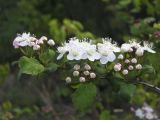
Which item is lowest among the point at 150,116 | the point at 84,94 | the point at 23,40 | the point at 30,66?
the point at 150,116

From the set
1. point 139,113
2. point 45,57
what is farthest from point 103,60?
point 139,113

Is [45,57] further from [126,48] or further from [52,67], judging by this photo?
[126,48]

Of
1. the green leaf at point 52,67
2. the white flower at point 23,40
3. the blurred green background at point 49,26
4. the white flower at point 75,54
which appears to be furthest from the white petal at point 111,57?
the blurred green background at point 49,26

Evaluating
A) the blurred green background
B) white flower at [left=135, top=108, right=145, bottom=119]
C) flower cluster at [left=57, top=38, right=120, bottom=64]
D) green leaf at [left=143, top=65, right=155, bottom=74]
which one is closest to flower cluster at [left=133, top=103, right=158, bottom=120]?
white flower at [left=135, top=108, right=145, bottom=119]

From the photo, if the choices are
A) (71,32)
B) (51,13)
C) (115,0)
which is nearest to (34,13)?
(51,13)

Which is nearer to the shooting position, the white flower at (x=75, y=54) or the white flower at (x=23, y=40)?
the white flower at (x=75, y=54)

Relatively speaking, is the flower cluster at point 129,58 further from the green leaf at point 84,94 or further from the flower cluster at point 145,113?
the flower cluster at point 145,113
